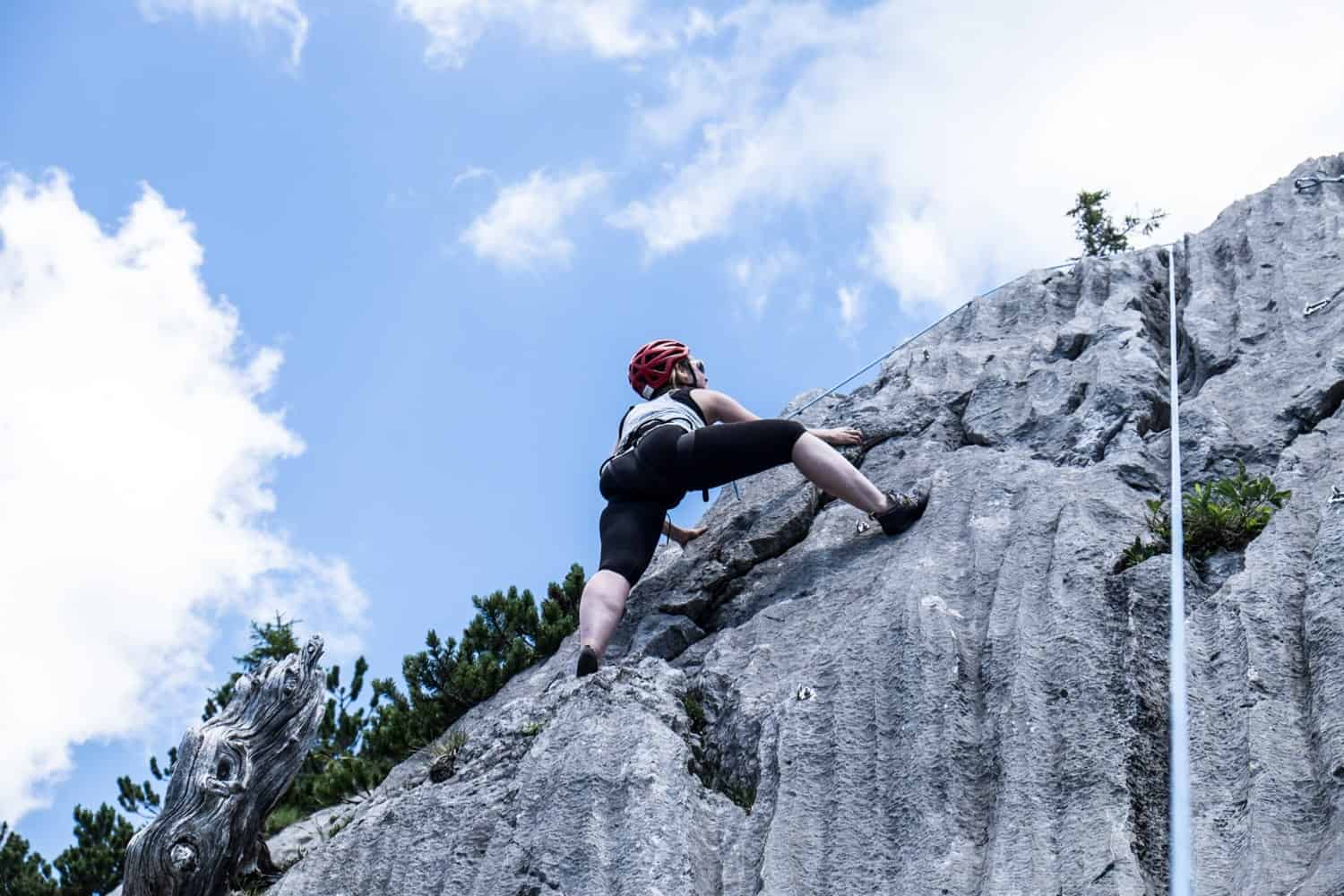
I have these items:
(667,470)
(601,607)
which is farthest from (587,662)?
(667,470)

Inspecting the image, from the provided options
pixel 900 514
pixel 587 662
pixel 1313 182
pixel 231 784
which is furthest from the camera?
pixel 1313 182

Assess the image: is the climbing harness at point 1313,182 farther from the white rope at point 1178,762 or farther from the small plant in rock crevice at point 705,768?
the small plant in rock crevice at point 705,768

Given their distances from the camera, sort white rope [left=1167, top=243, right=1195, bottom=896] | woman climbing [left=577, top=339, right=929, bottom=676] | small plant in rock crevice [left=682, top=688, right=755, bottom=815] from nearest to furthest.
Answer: white rope [left=1167, top=243, right=1195, bottom=896] → small plant in rock crevice [left=682, top=688, right=755, bottom=815] → woman climbing [left=577, top=339, right=929, bottom=676]

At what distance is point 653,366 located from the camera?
10.7 meters

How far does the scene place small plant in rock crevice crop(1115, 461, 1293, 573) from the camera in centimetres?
768

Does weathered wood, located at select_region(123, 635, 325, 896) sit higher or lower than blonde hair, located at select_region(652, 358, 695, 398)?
lower

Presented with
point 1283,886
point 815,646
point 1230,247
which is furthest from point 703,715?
point 1230,247

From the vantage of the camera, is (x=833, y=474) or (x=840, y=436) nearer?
(x=833, y=474)

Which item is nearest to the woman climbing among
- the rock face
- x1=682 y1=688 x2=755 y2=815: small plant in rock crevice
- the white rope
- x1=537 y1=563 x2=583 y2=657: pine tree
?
the rock face

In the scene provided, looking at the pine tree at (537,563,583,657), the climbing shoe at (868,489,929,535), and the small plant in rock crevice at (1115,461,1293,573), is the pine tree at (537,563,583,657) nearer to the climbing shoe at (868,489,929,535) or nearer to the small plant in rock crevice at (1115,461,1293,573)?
the climbing shoe at (868,489,929,535)

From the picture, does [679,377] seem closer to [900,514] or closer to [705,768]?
[900,514]

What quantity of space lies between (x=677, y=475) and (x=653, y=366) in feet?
4.23

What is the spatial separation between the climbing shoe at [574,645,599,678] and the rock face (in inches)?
6.1

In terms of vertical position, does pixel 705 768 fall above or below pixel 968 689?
above
